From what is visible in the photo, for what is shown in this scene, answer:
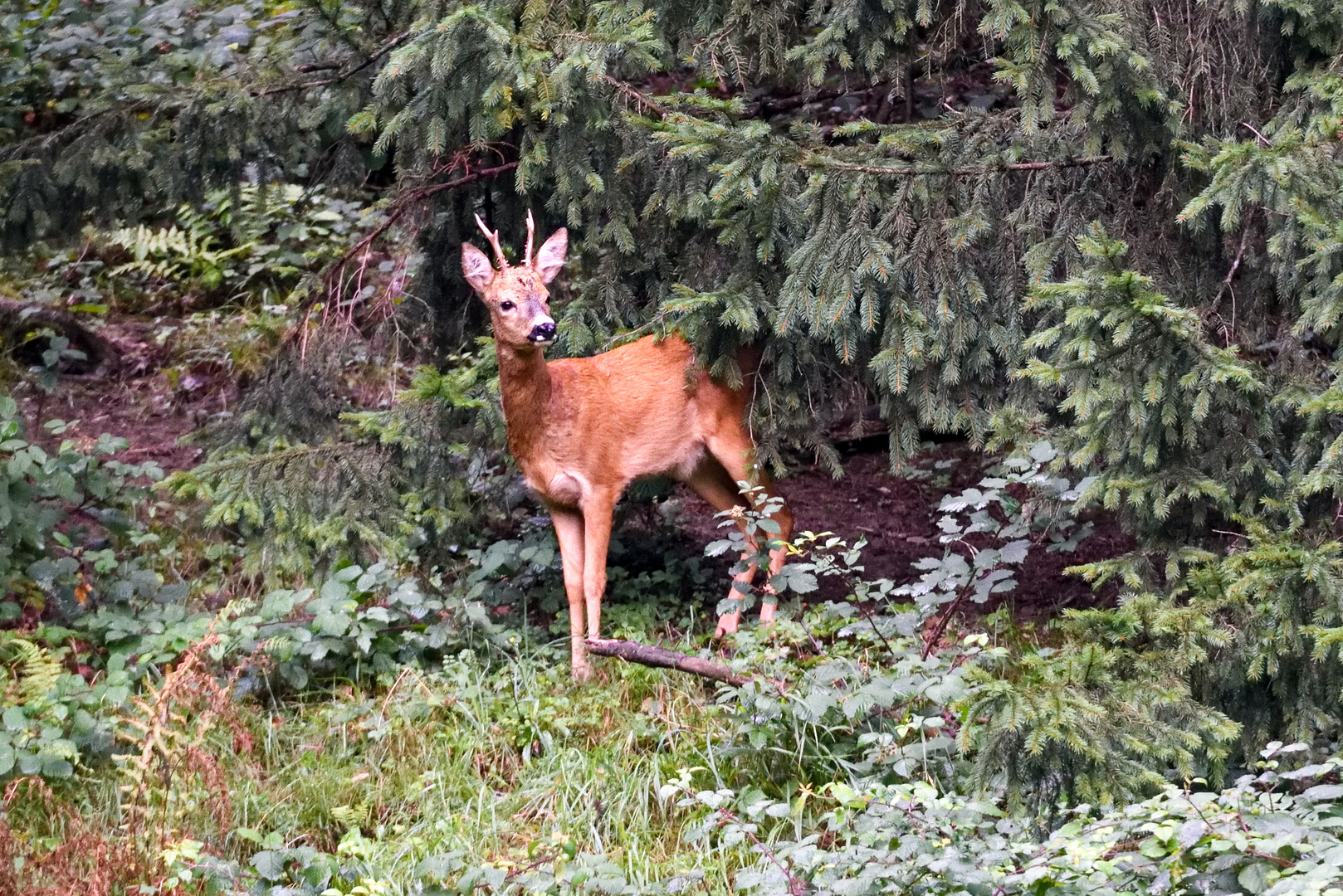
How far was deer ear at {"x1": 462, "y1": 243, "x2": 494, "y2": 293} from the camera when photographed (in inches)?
266

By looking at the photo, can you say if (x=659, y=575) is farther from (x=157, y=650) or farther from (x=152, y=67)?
(x=152, y=67)

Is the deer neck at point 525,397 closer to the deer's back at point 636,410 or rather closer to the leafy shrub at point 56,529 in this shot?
the deer's back at point 636,410

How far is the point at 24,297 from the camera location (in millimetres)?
10898

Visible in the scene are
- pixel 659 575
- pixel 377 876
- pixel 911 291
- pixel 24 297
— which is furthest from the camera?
pixel 24 297

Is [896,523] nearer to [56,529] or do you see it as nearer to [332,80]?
[332,80]

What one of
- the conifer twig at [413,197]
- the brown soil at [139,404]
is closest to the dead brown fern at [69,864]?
the conifer twig at [413,197]

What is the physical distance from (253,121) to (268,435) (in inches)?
64.5

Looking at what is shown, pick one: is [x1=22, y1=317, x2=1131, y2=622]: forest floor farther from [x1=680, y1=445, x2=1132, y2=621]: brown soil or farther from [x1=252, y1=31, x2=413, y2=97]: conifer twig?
[x1=252, y1=31, x2=413, y2=97]: conifer twig

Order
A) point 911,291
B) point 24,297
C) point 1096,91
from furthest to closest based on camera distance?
point 24,297 < point 911,291 < point 1096,91

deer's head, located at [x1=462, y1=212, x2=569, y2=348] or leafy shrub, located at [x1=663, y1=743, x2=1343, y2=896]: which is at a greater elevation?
deer's head, located at [x1=462, y1=212, x2=569, y2=348]

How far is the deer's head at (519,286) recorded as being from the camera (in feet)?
21.7

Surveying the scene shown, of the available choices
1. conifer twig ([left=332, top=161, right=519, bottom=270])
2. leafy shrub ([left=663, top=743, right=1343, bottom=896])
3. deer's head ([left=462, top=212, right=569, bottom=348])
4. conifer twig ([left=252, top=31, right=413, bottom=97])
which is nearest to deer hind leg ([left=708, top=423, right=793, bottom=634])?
deer's head ([left=462, top=212, right=569, bottom=348])

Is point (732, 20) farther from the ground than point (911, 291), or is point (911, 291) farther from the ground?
point (732, 20)

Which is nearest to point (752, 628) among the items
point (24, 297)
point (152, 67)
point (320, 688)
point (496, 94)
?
point (320, 688)
